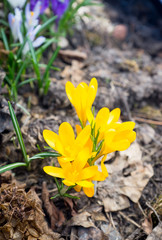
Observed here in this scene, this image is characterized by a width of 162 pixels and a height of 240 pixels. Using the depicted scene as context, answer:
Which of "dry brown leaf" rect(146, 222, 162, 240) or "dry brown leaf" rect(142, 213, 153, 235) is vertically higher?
"dry brown leaf" rect(146, 222, 162, 240)

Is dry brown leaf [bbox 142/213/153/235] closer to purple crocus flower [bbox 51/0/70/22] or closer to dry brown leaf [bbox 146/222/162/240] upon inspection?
dry brown leaf [bbox 146/222/162/240]

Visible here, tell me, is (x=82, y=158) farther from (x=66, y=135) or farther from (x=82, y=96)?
(x=82, y=96)

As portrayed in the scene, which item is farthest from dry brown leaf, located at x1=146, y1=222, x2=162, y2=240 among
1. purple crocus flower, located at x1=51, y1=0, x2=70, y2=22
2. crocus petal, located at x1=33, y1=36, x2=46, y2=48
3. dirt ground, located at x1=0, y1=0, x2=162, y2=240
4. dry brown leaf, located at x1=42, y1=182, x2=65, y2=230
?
purple crocus flower, located at x1=51, y1=0, x2=70, y2=22

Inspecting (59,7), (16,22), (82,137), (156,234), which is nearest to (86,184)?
(82,137)

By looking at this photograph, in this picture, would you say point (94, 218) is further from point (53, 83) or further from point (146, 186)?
point (53, 83)

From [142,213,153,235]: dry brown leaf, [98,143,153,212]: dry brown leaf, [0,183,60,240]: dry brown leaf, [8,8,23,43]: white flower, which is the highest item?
[8,8,23,43]: white flower

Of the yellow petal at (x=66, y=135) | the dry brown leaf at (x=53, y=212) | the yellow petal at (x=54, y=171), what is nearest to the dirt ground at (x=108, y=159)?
the dry brown leaf at (x=53, y=212)
